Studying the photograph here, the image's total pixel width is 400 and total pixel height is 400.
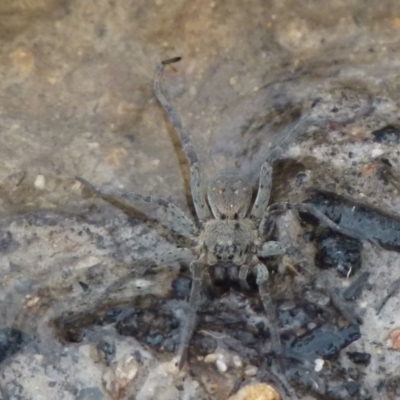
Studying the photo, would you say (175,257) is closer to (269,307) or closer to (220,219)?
(220,219)

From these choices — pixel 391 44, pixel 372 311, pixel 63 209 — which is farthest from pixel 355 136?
pixel 63 209

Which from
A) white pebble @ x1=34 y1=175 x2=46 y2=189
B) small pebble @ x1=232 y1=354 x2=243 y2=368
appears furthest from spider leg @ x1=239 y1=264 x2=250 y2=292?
white pebble @ x1=34 y1=175 x2=46 y2=189

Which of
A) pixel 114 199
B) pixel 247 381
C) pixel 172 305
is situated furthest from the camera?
pixel 114 199

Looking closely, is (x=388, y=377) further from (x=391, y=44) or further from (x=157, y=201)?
(x=391, y=44)

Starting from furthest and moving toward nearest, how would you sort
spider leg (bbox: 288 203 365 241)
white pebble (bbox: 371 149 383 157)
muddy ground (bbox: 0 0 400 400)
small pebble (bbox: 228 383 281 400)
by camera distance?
white pebble (bbox: 371 149 383 157)
spider leg (bbox: 288 203 365 241)
muddy ground (bbox: 0 0 400 400)
small pebble (bbox: 228 383 281 400)

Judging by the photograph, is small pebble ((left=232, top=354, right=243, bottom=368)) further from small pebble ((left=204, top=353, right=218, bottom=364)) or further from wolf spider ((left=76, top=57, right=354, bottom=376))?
wolf spider ((left=76, top=57, right=354, bottom=376))

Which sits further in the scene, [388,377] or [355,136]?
[355,136]
